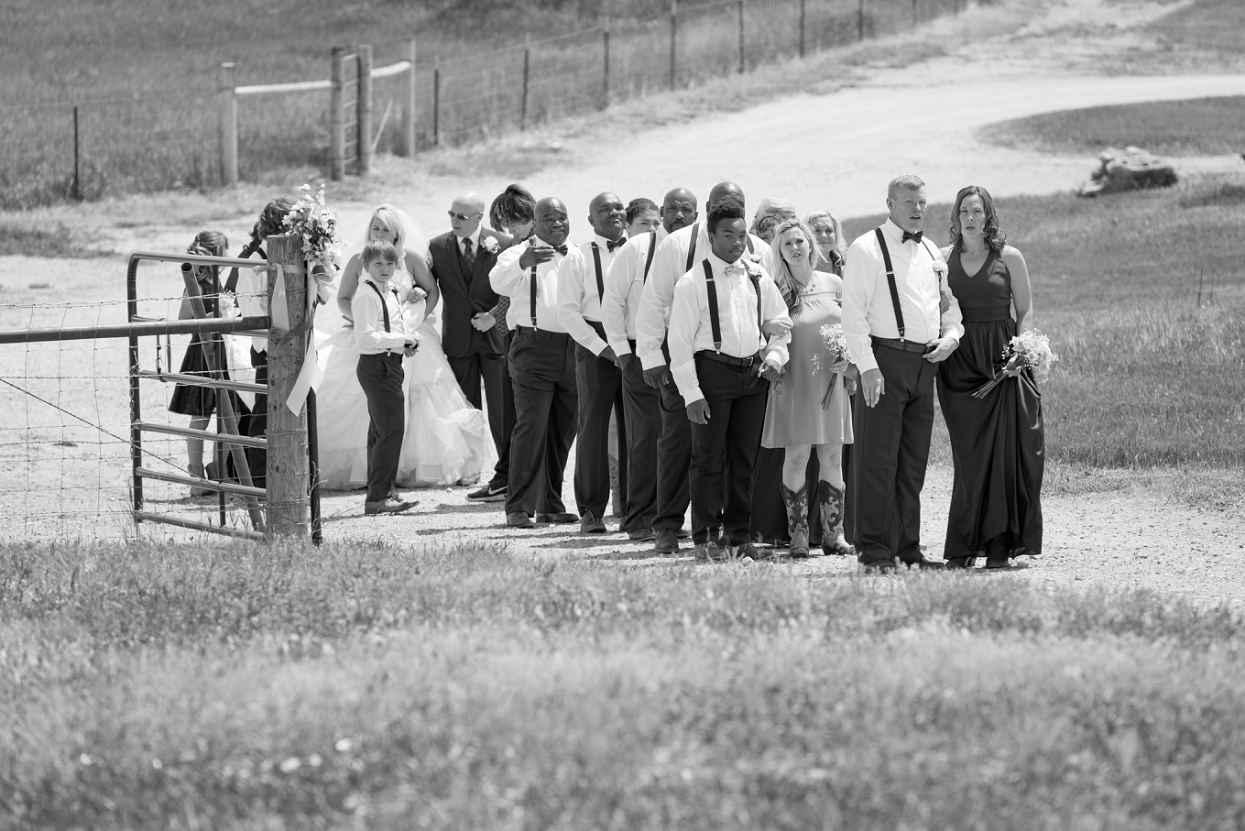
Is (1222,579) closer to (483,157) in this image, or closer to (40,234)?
(40,234)

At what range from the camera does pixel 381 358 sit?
1070 centimetres

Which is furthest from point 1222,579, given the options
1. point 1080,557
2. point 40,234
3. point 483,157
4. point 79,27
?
point 79,27

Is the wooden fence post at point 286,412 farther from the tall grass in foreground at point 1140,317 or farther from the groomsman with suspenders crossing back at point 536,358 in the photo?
the tall grass in foreground at point 1140,317

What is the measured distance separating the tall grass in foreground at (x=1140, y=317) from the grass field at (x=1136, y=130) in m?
4.16

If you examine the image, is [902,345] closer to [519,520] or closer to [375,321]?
[519,520]

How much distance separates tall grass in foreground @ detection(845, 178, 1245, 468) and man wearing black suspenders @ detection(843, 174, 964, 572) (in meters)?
3.69

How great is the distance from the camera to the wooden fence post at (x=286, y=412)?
8422 millimetres

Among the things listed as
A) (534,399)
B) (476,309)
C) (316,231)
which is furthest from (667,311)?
(476,309)

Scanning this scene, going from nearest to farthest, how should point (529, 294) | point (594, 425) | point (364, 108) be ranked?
point (594, 425) < point (529, 294) < point (364, 108)

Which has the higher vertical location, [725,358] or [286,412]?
[725,358]

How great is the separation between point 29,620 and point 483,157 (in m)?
19.7

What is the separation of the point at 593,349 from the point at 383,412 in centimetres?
169

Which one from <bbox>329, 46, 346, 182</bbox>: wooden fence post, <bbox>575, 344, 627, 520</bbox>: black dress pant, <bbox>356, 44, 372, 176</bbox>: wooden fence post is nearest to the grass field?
<bbox>356, 44, 372, 176</bbox>: wooden fence post

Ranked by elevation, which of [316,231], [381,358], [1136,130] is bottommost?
[381,358]
